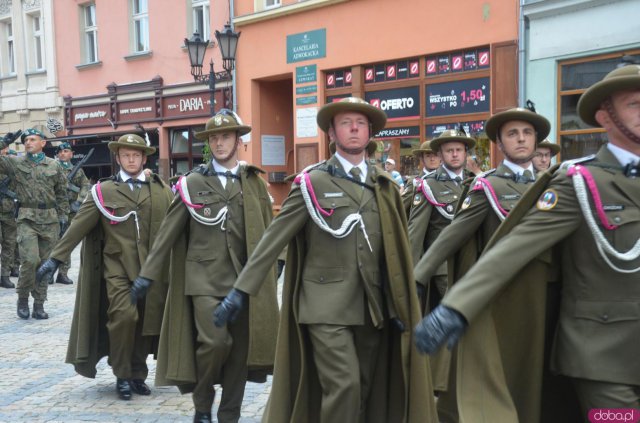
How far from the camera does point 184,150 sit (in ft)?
76.2

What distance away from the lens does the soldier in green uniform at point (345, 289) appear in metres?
4.25

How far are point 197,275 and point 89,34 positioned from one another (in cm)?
2295

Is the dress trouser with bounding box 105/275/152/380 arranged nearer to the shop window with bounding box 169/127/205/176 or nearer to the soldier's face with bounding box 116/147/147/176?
the soldier's face with bounding box 116/147/147/176

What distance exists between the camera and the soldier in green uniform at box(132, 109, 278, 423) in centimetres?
535

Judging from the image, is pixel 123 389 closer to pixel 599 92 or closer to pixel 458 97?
pixel 599 92

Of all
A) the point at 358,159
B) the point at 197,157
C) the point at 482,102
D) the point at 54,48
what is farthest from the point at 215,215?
the point at 54,48

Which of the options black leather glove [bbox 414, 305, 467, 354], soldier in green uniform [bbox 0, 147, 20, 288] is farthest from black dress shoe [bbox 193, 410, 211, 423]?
soldier in green uniform [bbox 0, 147, 20, 288]

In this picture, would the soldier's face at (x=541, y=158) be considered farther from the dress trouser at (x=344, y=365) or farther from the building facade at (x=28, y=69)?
the building facade at (x=28, y=69)

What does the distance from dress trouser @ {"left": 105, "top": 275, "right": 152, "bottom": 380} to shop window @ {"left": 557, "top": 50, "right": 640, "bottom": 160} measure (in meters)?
9.88

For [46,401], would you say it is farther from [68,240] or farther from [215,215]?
[215,215]

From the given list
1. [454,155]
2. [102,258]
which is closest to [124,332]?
[102,258]

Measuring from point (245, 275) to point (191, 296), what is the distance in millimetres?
1205

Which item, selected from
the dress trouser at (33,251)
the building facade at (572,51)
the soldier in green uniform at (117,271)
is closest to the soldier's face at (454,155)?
the soldier in green uniform at (117,271)

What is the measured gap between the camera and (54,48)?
26938 millimetres
